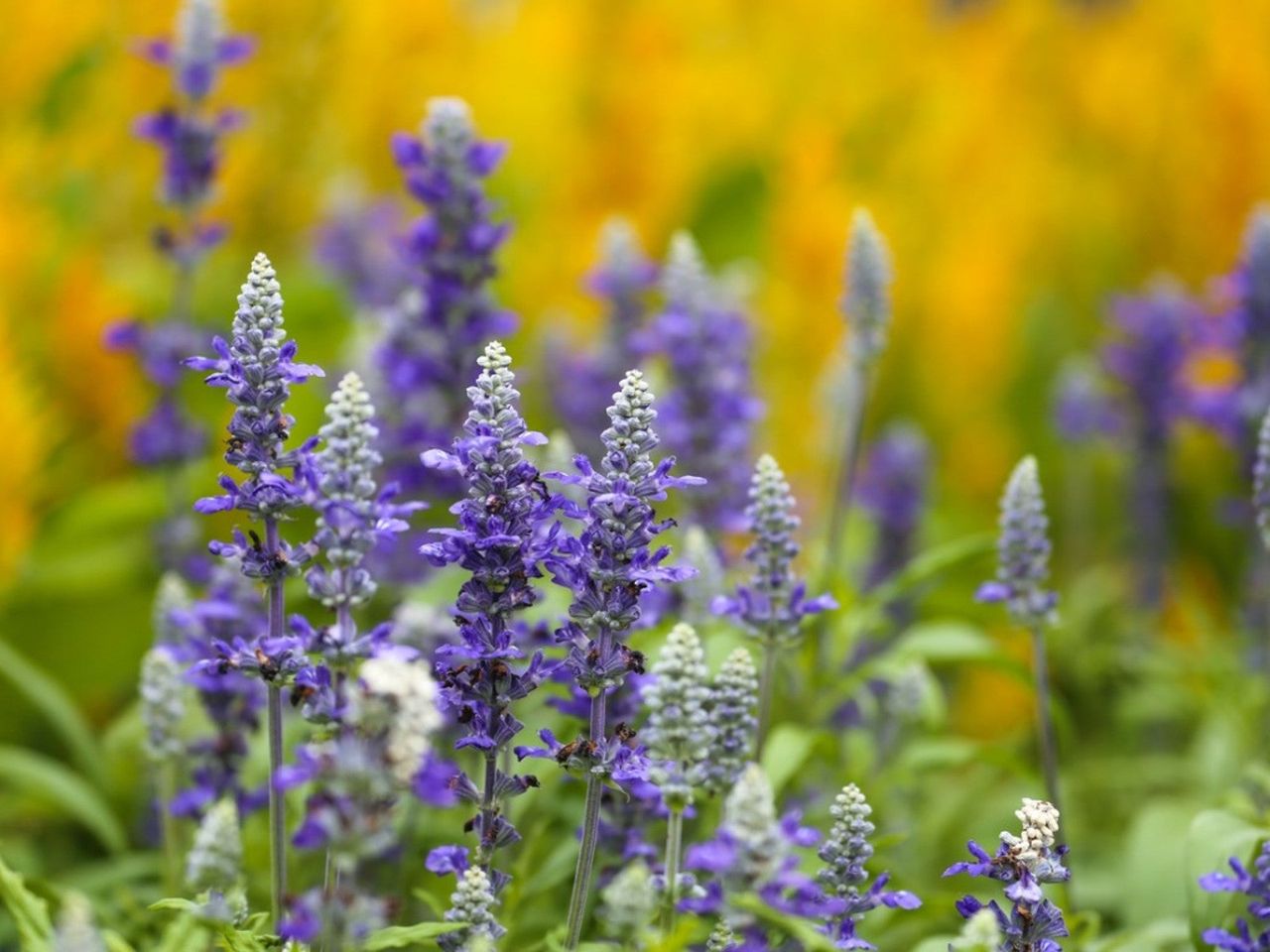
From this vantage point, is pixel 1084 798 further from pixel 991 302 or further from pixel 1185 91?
pixel 1185 91

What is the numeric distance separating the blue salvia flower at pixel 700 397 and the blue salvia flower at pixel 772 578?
1.08 m

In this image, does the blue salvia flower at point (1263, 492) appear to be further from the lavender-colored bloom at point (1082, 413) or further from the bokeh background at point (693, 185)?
the lavender-colored bloom at point (1082, 413)

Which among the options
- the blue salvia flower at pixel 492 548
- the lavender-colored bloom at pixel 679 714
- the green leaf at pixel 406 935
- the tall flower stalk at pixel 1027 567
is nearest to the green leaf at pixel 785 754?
the tall flower stalk at pixel 1027 567

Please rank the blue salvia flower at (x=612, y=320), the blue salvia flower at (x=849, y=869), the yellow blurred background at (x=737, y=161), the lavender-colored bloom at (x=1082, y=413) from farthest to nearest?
1. the lavender-colored bloom at (x=1082, y=413)
2. the yellow blurred background at (x=737, y=161)
3. the blue salvia flower at (x=612, y=320)
4. the blue salvia flower at (x=849, y=869)

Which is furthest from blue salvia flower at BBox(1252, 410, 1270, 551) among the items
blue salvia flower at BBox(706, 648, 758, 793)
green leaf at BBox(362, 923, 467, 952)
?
green leaf at BBox(362, 923, 467, 952)

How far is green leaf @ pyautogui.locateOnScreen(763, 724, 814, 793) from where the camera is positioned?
2.96 m

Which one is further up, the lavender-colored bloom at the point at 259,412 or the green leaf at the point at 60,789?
the lavender-colored bloom at the point at 259,412

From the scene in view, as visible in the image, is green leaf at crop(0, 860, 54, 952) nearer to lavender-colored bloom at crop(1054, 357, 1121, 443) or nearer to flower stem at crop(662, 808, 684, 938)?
flower stem at crop(662, 808, 684, 938)

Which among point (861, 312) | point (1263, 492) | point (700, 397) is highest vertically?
point (861, 312)

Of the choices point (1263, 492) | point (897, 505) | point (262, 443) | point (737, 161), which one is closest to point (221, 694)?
point (262, 443)

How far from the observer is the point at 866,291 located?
3.64m

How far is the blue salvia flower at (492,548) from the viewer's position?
6.84ft

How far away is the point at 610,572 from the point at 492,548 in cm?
17

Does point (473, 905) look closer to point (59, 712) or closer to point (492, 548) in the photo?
point (492, 548)
